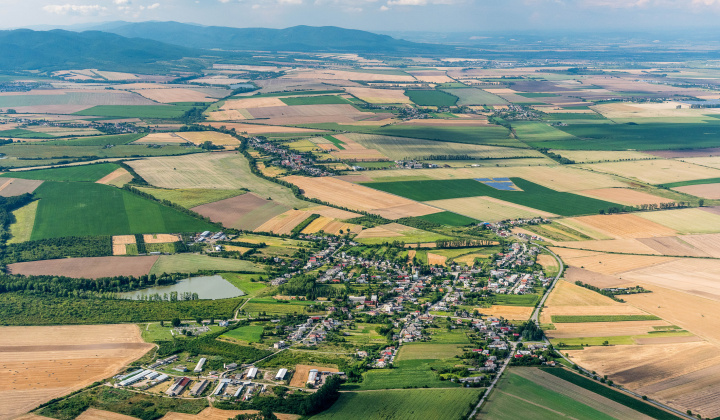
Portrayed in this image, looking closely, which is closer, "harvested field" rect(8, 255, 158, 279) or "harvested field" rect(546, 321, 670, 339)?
"harvested field" rect(546, 321, 670, 339)

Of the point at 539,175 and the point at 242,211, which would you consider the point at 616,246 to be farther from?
the point at 242,211

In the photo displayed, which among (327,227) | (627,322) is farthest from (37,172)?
(627,322)

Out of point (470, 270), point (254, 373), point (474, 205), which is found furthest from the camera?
point (474, 205)

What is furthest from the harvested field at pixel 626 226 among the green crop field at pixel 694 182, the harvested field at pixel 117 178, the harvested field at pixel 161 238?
the harvested field at pixel 117 178

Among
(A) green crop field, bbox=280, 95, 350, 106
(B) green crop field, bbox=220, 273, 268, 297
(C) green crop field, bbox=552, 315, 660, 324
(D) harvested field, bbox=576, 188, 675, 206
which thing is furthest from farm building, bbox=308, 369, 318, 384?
(A) green crop field, bbox=280, 95, 350, 106

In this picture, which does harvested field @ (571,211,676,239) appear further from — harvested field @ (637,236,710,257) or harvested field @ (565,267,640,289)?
harvested field @ (565,267,640,289)

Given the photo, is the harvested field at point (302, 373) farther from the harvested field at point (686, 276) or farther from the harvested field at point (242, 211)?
the harvested field at point (242, 211)

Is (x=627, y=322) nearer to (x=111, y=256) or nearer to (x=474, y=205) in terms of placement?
(x=474, y=205)
